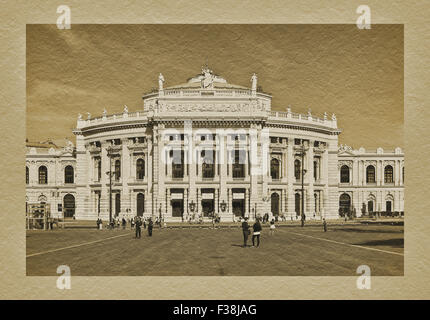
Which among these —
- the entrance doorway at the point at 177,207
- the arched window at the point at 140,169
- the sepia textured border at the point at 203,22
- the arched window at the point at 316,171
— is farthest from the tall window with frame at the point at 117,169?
the sepia textured border at the point at 203,22

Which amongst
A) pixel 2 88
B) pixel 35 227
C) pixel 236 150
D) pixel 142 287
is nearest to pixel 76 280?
pixel 142 287

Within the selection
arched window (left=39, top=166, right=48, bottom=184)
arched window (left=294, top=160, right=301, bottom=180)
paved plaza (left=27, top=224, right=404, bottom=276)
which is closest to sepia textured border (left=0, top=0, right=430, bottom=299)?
paved plaza (left=27, top=224, right=404, bottom=276)

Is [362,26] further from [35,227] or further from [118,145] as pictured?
[118,145]

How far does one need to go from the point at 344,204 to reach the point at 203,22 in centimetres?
5053

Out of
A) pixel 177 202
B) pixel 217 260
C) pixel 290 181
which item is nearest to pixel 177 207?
pixel 177 202

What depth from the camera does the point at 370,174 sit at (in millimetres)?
62688

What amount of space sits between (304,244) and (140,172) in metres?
35.5

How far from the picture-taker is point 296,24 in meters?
13.9

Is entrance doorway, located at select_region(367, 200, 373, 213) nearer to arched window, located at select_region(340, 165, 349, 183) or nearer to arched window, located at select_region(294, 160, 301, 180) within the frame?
arched window, located at select_region(340, 165, 349, 183)

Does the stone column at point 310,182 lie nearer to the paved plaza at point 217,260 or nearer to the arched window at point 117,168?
the arched window at point 117,168

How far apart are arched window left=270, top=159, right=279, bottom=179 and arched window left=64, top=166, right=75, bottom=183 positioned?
892 inches

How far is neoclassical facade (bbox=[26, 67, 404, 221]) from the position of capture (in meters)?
51.2

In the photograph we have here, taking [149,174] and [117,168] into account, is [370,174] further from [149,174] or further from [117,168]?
[117,168]

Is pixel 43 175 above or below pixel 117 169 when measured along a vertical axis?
below
